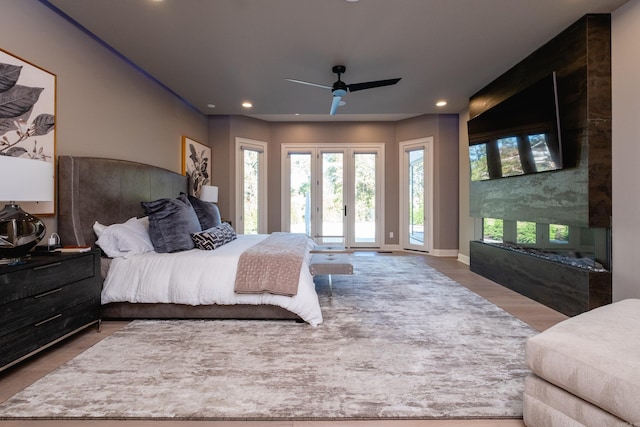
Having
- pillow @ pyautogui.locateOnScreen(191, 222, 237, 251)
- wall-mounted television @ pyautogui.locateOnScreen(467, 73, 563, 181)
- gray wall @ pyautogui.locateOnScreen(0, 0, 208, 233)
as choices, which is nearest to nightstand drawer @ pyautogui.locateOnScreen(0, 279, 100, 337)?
gray wall @ pyautogui.locateOnScreen(0, 0, 208, 233)

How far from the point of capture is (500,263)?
3.89 meters

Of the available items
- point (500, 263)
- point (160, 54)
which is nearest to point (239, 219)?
point (160, 54)

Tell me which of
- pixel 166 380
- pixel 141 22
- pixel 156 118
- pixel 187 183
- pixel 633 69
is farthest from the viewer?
pixel 187 183

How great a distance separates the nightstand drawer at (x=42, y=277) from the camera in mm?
1695

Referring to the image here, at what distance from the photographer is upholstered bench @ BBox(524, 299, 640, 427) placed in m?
1.03

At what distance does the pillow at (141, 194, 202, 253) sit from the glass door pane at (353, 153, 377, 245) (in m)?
4.33

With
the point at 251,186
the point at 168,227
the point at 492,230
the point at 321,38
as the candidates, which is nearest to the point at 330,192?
the point at 251,186

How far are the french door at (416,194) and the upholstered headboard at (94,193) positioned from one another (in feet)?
16.3

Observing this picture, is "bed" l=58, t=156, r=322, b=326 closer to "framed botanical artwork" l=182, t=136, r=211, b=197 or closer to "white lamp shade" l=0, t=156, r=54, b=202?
"white lamp shade" l=0, t=156, r=54, b=202

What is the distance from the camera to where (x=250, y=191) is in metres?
6.34

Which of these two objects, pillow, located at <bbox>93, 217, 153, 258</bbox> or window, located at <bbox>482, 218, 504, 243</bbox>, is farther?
window, located at <bbox>482, 218, 504, 243</bbox>

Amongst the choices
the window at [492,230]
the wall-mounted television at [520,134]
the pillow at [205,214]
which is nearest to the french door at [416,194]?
the window at [492,230]

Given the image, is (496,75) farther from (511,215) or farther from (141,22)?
(141,22)

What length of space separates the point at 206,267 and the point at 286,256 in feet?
2.26
